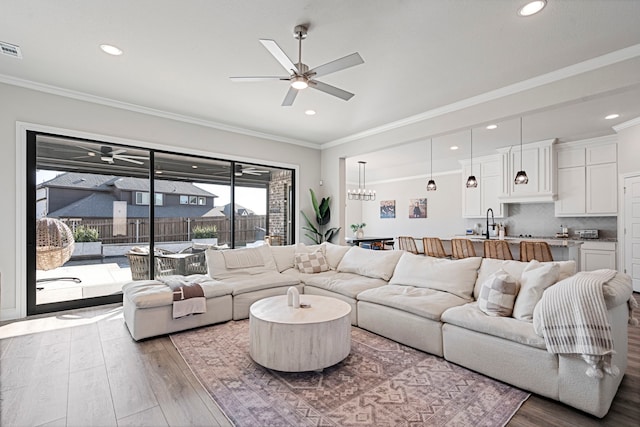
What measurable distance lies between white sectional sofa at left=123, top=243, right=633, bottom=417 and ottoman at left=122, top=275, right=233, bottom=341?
0.4 inches

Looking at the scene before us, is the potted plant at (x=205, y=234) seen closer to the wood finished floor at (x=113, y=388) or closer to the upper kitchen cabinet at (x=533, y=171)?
the wood finished floor at (x=113, y=388)

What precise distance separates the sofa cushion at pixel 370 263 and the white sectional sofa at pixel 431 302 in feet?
0.05

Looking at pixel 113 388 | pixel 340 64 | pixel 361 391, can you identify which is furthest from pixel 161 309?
pixel 340 64

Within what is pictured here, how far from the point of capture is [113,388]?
7.45 ft

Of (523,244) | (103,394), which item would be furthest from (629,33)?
(103,394)

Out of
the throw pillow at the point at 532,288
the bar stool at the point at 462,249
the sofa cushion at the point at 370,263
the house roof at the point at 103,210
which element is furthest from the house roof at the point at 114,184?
the throw pillow at the point at 532,288

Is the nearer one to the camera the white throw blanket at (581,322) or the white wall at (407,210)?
the white throw blanket at (581,322)

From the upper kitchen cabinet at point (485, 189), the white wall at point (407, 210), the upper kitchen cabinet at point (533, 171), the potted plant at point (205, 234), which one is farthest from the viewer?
the white wall at point (407, 210)

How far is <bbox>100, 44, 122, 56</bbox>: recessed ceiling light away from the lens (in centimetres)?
296

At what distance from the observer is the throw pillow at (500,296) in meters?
2.58

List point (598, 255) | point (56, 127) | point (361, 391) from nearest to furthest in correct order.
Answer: point (361, 391), point (56, 127), point (598, 255)

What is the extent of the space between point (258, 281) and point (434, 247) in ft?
9.54

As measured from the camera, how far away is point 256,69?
11.1 feet

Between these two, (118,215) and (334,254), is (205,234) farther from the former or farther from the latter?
(334,254)
